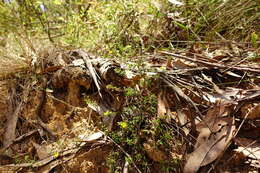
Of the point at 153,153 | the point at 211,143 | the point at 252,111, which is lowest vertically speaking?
the point at 153,153

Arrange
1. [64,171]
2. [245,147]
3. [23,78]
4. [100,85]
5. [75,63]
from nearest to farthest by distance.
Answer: [245,147]
[64,171]
[100,85]
[75,63]
[23,78]

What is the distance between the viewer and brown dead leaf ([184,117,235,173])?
Answer: 2.50 ft

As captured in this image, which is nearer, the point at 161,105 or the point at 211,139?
the point at 211,139

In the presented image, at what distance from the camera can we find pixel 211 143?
78cm

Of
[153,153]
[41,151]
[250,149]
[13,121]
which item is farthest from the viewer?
[13,121]

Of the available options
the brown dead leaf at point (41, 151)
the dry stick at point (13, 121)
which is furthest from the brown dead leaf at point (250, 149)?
the dry stick at point (13, 121)

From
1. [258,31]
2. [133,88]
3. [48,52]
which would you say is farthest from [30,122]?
[258,31]

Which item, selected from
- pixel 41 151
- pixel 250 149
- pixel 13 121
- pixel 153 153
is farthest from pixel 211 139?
pixel 13 121

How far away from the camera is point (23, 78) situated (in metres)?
1.50

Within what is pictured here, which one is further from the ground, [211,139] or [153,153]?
[211,139]

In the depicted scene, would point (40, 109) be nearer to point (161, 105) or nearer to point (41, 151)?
point (41, 151)

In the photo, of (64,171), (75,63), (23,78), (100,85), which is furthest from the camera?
(23,78)

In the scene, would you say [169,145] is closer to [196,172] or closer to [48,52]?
[196,172]

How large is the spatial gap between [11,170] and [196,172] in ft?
3.24
